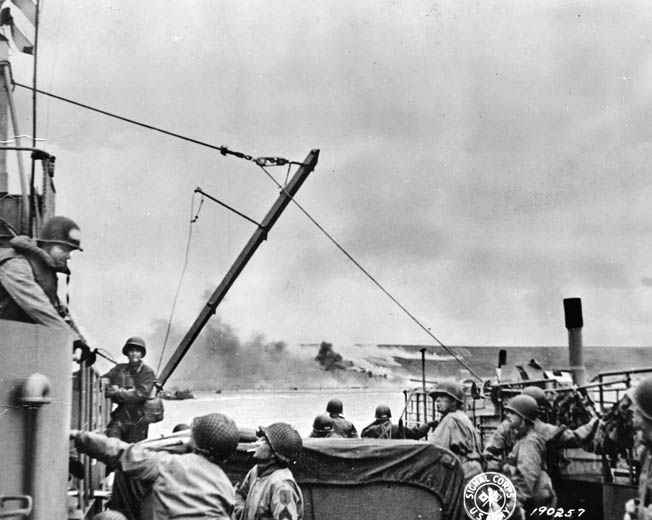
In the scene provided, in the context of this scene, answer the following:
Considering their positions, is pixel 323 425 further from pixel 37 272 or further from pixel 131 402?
pixel 37 272

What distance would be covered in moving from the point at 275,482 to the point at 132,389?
4.25 meters

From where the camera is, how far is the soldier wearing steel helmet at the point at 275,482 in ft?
16.6

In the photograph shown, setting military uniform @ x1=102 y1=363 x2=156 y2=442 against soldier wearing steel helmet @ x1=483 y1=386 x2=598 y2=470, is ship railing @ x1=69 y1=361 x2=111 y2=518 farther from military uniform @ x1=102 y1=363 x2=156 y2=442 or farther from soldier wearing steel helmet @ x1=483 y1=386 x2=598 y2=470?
soldier wearing steel helmet @ x1=483 y1=386 x2=598 y2=470

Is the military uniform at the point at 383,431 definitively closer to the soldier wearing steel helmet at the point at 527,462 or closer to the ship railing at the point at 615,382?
the ship railing at the point at 615,382

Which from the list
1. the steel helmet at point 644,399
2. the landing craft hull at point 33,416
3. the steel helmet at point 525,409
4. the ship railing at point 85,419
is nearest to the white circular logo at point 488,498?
the steel helmet at point 525,409

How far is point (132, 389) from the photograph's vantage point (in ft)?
29.6

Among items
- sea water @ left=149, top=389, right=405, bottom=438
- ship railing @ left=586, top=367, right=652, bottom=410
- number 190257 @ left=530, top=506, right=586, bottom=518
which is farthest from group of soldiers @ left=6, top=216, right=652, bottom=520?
sea water @ left=149, top=389, right=405, bottom=438

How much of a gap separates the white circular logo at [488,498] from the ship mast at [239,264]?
222 inches

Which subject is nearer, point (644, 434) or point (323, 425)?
point (644, 434)

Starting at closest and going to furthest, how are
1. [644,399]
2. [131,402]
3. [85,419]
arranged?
[644,399], [85,419], [131,402]

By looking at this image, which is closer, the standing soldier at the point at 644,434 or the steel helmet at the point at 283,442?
the standing soldier at the point at 644,434

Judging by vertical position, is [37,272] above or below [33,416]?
above

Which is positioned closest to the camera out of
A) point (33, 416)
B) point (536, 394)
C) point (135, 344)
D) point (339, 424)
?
point (33, 416)

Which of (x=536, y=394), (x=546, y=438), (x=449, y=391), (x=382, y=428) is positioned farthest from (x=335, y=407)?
(x=546, y=438)
